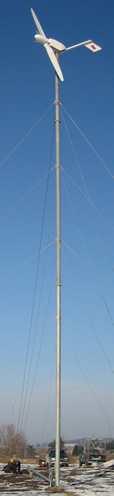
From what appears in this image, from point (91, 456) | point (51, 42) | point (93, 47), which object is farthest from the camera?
point (91, 456)

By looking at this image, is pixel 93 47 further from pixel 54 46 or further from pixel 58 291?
pixel 58 291

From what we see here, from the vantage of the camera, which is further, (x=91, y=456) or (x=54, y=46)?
(x=91, y=456)

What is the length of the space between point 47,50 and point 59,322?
12152 mm

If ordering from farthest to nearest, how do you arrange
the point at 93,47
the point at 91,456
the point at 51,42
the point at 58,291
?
the point at 91,456 → the point at 93,47 → the point at 51,42 → the point at 58,291

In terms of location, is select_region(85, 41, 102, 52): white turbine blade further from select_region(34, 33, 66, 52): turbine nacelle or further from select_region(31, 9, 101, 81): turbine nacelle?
select_region(34, 33, 66, 52): turbine nacelle

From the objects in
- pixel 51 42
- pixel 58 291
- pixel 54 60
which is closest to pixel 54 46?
pixel 51 42

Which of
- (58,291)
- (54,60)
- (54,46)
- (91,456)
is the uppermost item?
(54,46)

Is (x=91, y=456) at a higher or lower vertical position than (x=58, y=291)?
lower

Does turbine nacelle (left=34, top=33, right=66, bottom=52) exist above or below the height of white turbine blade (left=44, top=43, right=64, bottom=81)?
above

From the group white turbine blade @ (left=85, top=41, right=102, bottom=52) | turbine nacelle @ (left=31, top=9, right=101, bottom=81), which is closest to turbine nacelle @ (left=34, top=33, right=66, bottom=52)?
turbine nacelle @ (left=31, top=9, right=101, bottom=81)

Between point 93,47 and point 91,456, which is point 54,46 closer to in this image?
point 93,47

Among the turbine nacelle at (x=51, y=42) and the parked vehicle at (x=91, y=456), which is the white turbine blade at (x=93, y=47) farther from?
the parked vehicle at (x=91, y=456)

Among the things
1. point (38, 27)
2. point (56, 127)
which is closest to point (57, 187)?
point (56, 127)

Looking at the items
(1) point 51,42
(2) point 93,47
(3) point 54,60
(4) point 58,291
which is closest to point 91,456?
(4) point 58,291
